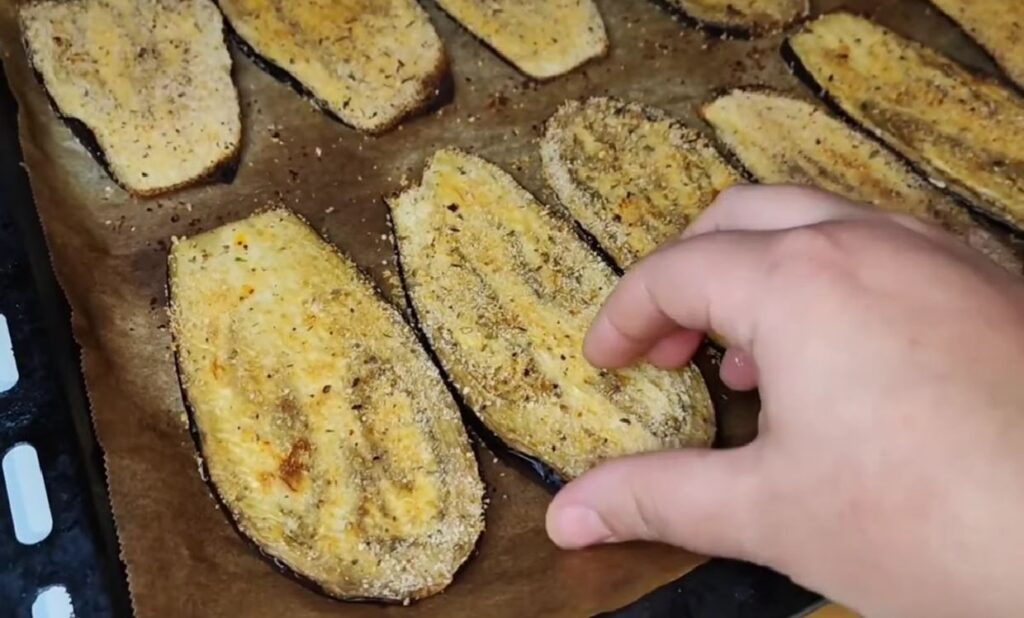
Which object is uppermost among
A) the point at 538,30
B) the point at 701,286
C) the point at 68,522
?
the point at 701,286

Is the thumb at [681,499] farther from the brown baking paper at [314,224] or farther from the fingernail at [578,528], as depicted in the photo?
the brown baking paper at [314,224]

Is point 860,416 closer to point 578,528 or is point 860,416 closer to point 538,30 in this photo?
point 578,528

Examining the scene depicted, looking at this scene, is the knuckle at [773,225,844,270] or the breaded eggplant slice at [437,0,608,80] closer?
the knuckle at [773,225,844,270]

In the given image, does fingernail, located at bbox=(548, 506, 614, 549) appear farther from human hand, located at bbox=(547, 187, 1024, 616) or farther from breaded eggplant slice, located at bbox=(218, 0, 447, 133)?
breaded eggplant slice, located at bbox=(218, 0, 447, 133)

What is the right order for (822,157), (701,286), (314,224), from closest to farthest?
(701,286) → (314,224) → (822,157)

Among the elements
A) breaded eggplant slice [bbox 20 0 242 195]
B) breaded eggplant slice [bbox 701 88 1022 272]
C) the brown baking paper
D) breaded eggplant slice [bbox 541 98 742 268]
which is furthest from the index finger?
breaded eggplant slice [bbox 20 0 242 195]

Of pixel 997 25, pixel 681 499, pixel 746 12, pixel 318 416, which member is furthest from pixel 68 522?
pixel 997 25

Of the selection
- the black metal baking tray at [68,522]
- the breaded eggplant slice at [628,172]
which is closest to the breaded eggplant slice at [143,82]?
the black metal baking tray at [68,522]
